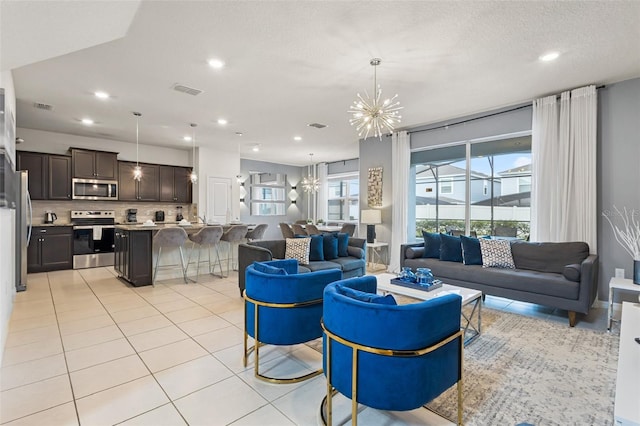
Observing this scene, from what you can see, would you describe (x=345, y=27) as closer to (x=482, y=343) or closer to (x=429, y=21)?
(x=429, y=21)

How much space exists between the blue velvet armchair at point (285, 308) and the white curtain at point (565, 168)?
12.9 ft

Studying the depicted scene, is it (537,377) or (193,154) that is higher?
(193,154)

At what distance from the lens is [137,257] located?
5.07m

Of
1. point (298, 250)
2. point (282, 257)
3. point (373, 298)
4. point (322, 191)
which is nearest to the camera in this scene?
point (373, 298)

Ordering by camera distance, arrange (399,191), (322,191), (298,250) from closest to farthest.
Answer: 1. (298,250)
2. (399,191)
3. (322,191)

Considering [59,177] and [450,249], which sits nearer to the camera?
[450,249]

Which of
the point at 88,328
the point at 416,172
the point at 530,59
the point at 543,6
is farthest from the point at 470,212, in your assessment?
the point at 88,328

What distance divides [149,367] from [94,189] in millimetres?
5974

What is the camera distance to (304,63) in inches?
138

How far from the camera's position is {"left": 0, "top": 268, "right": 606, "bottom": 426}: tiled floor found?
1953 mm

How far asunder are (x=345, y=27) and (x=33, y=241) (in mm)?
7016

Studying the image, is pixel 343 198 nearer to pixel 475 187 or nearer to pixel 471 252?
pixel 475 187

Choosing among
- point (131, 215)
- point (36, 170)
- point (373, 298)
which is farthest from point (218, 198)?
point (373, 298)

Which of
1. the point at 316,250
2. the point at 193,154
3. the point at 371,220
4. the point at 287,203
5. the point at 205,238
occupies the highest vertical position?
the point at 193,154
